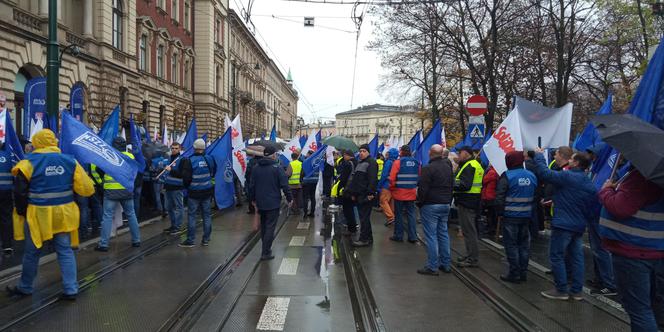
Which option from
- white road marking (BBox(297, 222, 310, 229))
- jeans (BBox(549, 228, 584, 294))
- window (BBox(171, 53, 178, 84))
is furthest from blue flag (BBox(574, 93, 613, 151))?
window (BBox(171, 53, 178, 84))

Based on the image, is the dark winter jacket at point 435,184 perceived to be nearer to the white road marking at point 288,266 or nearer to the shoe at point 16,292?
the white road marking at point 288,266

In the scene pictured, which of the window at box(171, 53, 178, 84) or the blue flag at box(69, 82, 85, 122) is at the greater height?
the window at box(171, 53, 178, 84)

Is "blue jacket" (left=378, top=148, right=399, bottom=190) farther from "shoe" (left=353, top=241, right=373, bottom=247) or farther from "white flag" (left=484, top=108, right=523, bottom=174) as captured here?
"white flag" (left=484, top=108, right=523, bottom=174)

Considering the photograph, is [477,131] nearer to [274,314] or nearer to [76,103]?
[274,314]

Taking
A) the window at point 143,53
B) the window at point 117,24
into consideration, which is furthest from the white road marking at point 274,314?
the window at point 143,53

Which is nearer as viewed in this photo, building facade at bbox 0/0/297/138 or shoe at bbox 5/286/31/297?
shoe at bbox 5/286/31/297

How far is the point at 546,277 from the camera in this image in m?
7.22

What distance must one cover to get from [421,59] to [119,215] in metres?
20.0

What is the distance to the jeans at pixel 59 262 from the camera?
5.65m

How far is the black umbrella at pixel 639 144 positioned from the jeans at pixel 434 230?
3798 millimetres

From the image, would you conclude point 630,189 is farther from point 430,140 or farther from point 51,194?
point 430,140

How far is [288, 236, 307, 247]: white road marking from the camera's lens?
9559 mm

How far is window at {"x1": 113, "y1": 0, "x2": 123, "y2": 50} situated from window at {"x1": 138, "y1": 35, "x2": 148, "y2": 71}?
11.7 ft

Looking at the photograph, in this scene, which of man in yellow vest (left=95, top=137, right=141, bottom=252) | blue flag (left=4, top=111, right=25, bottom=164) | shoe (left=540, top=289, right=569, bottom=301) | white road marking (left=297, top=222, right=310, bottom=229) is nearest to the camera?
shoe (left=540, top=289, right=569, bottom=301)
